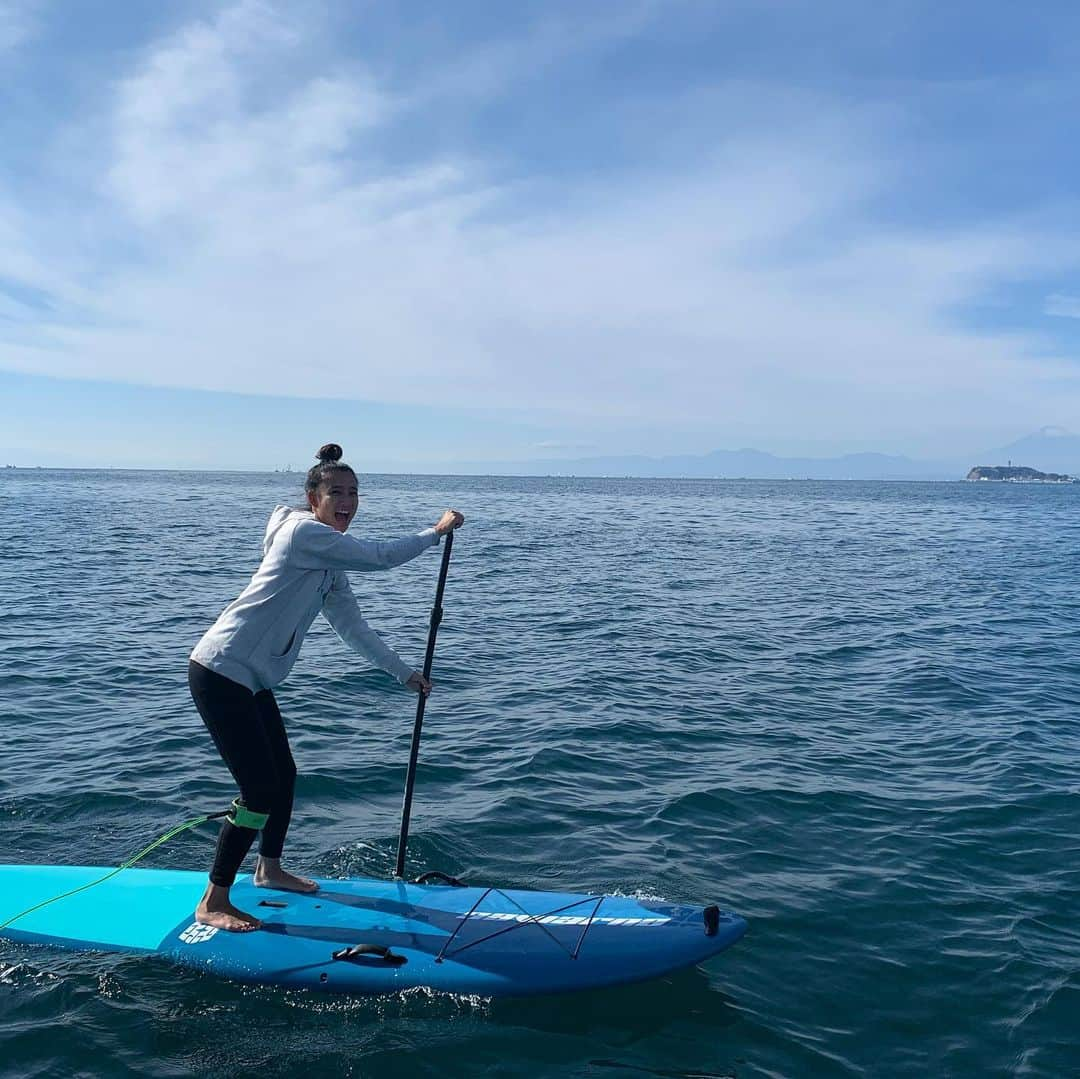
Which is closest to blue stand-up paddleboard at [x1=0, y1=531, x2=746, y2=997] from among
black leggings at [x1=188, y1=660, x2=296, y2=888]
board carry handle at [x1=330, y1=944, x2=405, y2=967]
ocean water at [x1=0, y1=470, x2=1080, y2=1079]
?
board carry handle at [x1=330, y1=944, x2=405, y2=967]

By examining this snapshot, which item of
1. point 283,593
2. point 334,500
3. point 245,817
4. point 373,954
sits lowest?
point 373,954

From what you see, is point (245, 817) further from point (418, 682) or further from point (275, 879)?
point (418, 682)

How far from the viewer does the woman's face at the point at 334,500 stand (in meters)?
5.79

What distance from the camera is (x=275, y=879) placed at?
654cm

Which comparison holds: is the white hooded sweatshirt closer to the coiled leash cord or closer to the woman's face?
the woman's face

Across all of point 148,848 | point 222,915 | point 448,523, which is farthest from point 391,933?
point 448,523

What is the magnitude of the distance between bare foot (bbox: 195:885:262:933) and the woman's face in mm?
2597

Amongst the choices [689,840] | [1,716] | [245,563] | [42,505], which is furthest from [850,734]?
[42,505]

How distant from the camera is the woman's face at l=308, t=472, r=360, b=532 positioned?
579cm

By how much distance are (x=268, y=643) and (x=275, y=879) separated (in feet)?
6.62

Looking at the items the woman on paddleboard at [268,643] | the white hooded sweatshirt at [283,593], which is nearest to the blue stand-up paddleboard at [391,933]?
the woman on paddleboard at [268,643]

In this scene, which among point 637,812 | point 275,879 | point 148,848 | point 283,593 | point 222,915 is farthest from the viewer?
point 637,812

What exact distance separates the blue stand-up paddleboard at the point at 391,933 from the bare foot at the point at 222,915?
57 millimetres

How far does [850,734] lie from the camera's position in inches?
Answer: 459
